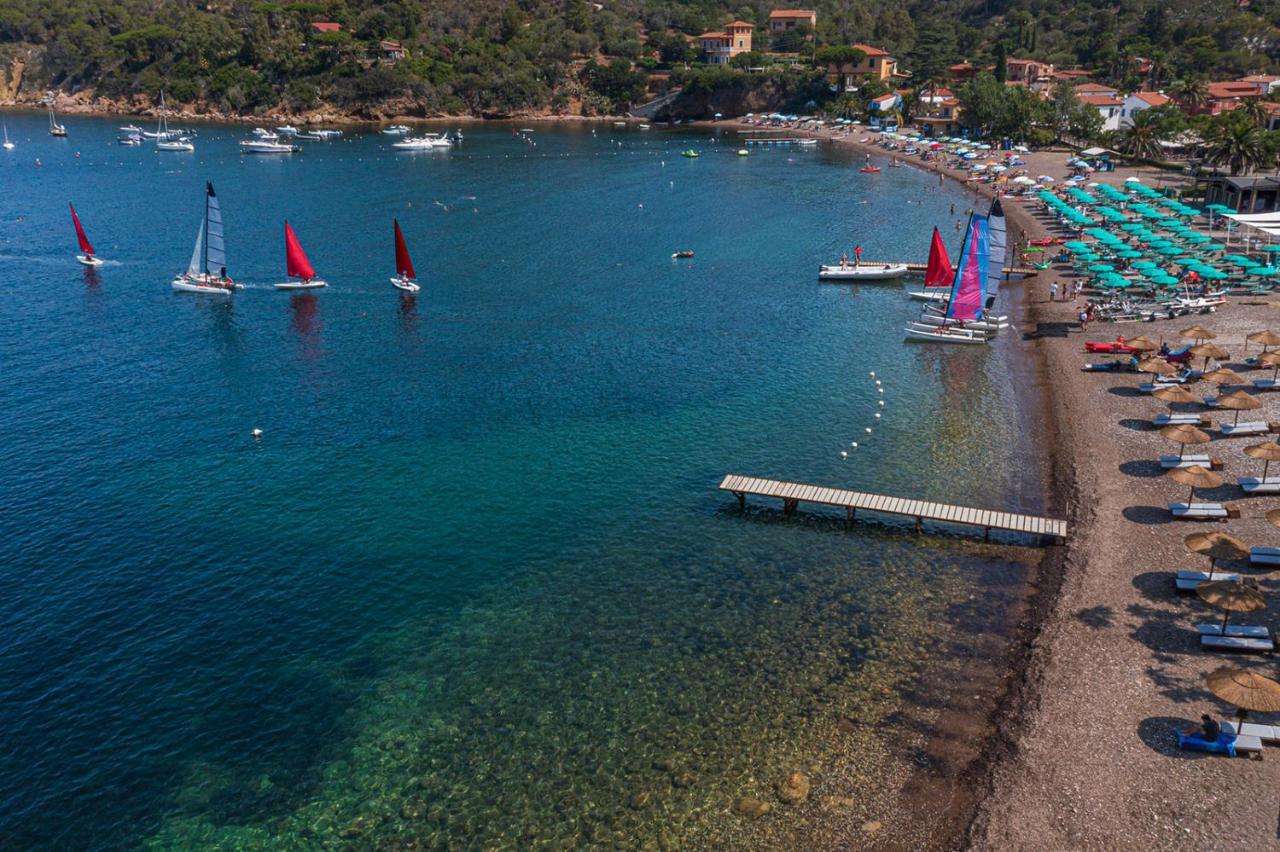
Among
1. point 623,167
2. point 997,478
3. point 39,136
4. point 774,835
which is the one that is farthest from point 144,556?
point 39,136

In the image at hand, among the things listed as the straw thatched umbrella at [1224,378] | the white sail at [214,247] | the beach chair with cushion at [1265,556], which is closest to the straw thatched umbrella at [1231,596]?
the beach chair with cushion at [1265,556]

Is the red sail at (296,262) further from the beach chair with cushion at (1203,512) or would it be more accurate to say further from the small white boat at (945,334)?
the beach chair with cushion at (1203,512)

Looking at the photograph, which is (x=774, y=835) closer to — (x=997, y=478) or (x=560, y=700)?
(x=560, y=700)

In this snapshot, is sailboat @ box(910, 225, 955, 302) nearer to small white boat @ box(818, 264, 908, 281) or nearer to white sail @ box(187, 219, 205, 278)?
small white boat @ box(818, 264, 908, 281)

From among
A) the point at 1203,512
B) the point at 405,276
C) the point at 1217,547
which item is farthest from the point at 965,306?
the point at 405,276

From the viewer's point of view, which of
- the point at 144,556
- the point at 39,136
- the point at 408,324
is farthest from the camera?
the point at 39,136

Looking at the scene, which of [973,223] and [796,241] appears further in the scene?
[796,241]

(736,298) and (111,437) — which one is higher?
(736,298)
